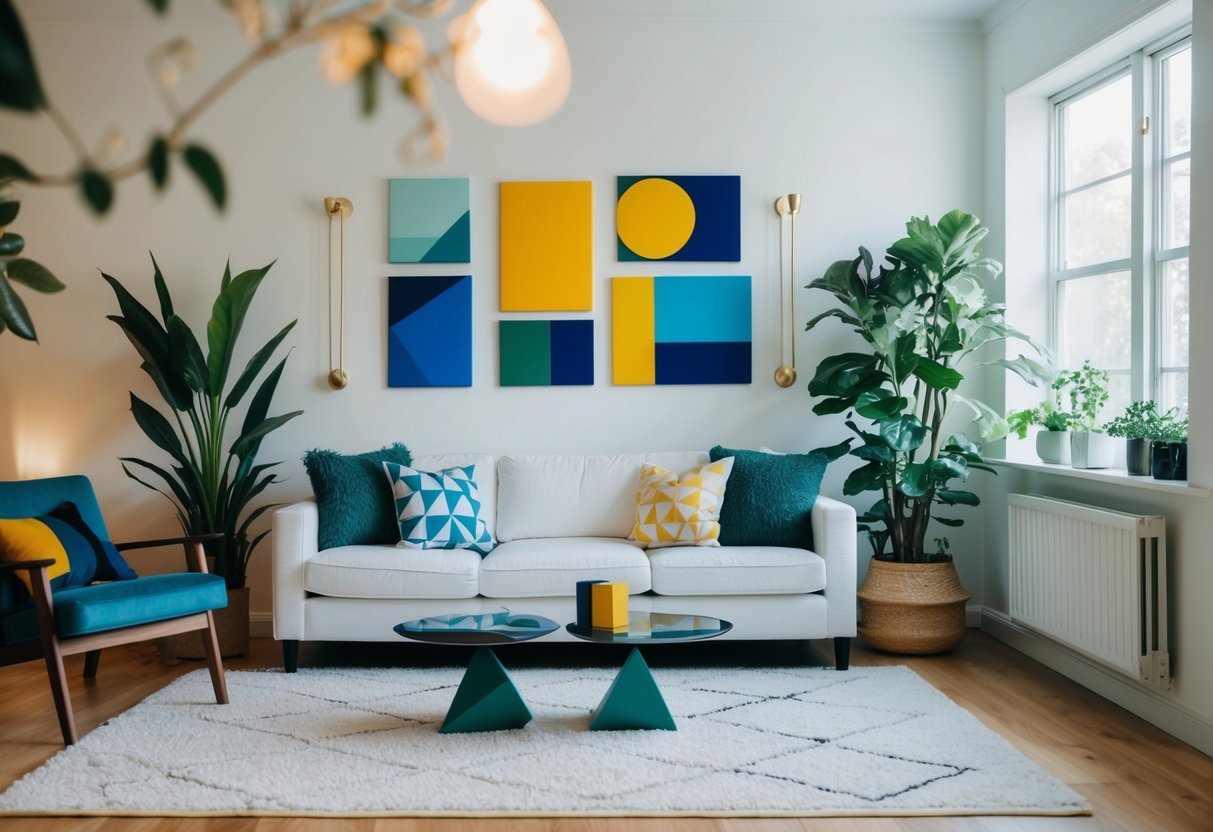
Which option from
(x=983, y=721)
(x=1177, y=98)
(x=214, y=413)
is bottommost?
(x=983, y=721)

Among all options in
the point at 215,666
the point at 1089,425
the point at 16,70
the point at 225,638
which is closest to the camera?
the point at 16,70

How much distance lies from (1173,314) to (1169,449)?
0.62 meters

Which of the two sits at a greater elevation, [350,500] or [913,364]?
[913,364]

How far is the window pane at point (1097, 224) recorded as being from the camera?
3.95m

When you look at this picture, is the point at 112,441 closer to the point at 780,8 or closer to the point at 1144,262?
the point at 780,8

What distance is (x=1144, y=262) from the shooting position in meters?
3.78

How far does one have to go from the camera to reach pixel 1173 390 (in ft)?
12.0

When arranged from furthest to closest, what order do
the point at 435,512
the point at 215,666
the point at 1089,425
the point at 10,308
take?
1. the point at 435,512
2. the point at 1089,425
3. the point at 215,666
4. the point at 10,308

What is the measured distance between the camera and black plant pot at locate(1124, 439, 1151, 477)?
11.5ft

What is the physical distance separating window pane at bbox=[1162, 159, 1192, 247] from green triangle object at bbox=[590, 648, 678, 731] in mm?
2465

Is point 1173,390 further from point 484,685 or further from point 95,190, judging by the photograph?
point 95,190

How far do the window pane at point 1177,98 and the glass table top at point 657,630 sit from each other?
239cm

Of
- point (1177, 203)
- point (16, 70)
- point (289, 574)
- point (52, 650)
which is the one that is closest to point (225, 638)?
point (289, 574)

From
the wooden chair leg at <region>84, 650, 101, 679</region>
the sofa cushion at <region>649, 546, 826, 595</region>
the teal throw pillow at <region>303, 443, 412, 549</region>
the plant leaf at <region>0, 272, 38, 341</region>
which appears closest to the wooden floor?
the wooden chair leg at <region>84, 650, 101, 679</region>
